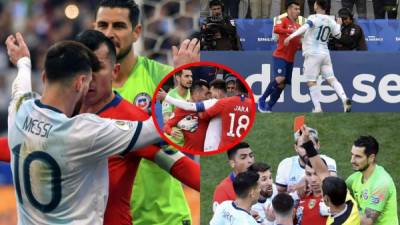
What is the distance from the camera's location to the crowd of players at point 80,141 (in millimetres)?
2219

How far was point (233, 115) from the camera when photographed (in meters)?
2.62

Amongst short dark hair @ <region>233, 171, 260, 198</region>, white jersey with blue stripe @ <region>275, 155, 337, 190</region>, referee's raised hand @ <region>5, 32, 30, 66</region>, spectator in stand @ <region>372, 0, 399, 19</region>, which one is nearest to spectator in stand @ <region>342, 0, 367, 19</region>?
spectator in stand @ <region>372, 0, 399, 19</region>

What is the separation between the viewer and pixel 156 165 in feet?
8.91

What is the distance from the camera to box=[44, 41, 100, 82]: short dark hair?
86.7 inches

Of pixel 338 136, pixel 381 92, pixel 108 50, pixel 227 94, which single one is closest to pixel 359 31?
pixel 381 92

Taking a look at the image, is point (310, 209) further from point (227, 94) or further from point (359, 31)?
point (227, 94)

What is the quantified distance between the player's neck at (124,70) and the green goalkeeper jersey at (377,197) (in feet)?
10.1

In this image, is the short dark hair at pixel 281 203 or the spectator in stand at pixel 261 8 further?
the spectator in stand at pixel 261 8

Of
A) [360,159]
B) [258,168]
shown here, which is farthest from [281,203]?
[360,159]

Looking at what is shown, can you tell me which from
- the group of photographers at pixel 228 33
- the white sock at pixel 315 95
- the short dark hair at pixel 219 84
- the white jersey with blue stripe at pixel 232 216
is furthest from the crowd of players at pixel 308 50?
the short dark hair at pixel 219 84

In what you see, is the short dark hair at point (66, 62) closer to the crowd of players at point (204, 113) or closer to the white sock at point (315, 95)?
the crowd of players at point (204, 113)

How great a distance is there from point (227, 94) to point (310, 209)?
11.4 feet

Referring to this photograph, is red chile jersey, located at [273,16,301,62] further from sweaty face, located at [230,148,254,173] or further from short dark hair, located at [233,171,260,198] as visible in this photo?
short dark hair, located at [233,171,260,198]

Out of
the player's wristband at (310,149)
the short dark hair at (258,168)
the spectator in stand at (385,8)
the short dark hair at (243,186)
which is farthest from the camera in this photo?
the spectator in stand at (385,8)
